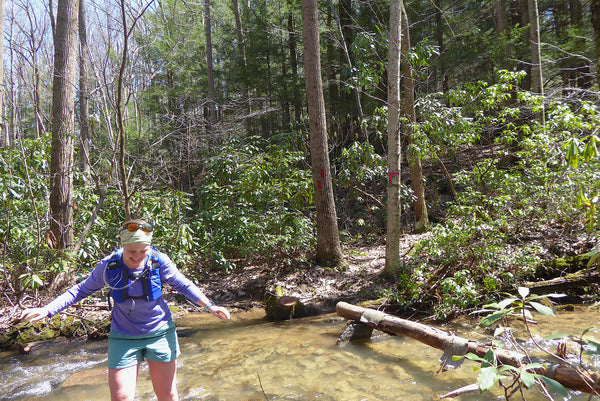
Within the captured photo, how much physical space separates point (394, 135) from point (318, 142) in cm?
198

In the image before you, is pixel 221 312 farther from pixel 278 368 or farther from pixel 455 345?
pixel 455 345

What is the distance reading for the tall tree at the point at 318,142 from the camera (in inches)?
332

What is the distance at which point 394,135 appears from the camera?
23.4 ft

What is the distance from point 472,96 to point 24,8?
875 cm

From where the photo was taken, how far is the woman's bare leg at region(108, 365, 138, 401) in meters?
2.74

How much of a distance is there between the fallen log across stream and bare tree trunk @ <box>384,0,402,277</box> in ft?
6.64

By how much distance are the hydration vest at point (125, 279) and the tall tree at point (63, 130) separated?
5024 millimetres

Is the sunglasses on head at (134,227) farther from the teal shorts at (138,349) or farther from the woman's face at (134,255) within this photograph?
the teal shorts at (138,349)

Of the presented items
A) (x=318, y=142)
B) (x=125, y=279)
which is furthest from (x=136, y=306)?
(x=318, y=142)

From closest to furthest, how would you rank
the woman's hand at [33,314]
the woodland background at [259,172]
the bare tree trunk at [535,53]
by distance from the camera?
the woman's hand at [33,314]
the woodland background at [259,172]
the bare tree trunk at [535,53]

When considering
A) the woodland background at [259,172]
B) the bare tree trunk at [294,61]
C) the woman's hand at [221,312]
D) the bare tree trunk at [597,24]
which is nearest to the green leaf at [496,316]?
the woodland background at [259,172]

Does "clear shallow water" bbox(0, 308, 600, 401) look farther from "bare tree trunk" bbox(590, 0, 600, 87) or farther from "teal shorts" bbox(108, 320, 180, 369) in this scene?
"bare tree trunk" bbox(590, 0, 600, 87)

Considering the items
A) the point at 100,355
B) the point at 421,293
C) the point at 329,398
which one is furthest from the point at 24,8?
the point at 421,293

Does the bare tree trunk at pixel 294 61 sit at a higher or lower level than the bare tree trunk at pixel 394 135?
higher
